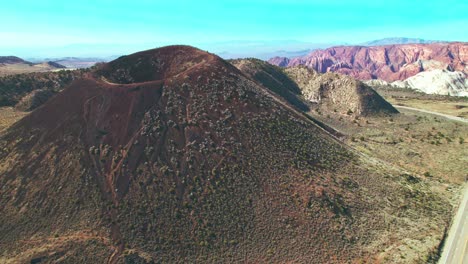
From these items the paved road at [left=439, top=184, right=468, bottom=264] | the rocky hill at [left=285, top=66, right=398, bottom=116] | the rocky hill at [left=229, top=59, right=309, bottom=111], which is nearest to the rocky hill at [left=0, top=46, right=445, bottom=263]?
the paved road at [left=439, top=184, right=468, bottom=264]

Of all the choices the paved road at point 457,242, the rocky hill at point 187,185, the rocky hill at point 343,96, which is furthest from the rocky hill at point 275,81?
the paved road at point 457,242

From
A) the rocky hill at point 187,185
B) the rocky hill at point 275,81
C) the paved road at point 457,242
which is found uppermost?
the rocky hill at point 275,81

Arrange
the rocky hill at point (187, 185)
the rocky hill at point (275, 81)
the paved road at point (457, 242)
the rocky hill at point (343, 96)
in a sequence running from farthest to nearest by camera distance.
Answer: the rocky hill at point (275, 81)
the rocky hill at point (343, 96)
the rocky hill at point (187, 185)
the paved road at point (457, 242)

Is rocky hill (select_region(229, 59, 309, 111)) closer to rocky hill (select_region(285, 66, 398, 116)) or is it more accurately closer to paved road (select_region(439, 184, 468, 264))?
rocky hill (select_region(285, 66, 398, 116))

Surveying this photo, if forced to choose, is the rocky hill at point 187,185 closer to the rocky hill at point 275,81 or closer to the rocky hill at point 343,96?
the rocky hill at point 275,81

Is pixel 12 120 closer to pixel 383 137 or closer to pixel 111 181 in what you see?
pixel 111 181
